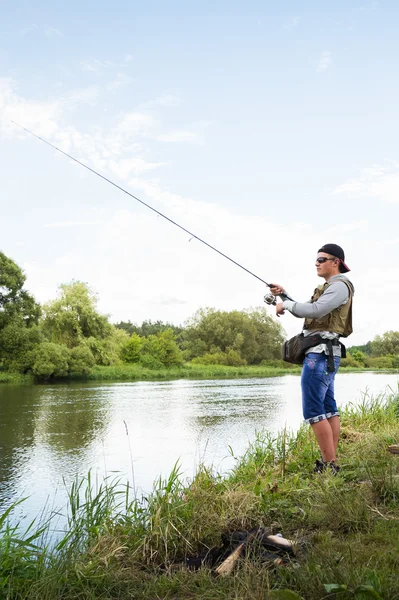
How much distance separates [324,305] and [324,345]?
0.29 meters

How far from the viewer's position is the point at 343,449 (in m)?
4.75

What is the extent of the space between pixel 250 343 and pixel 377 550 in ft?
171

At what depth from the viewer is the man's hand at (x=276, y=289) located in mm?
4029

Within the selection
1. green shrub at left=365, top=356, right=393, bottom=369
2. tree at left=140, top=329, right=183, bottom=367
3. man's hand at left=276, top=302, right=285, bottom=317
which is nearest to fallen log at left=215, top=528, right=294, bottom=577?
man's hand at left=276, top=302, right=285, bottom=317

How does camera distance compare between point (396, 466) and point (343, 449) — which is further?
point (343, 449)

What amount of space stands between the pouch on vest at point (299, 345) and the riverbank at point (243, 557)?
0.82m

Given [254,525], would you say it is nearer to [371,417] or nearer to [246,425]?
[371,417]

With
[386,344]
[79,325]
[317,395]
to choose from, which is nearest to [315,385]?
[317,395]

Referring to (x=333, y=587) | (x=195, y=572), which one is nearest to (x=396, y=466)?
(x=195, y=572)

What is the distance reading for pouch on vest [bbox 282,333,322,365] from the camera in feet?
12.1

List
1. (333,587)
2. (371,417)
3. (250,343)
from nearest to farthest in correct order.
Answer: (333,587) → (371,417) → (250,343)

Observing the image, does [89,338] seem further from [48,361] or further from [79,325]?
[48,361]

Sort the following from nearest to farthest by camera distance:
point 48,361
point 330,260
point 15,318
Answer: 1. point 330,260
2. point 48,361
3. point 15,318

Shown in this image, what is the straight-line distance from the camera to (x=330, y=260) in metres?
3.83
